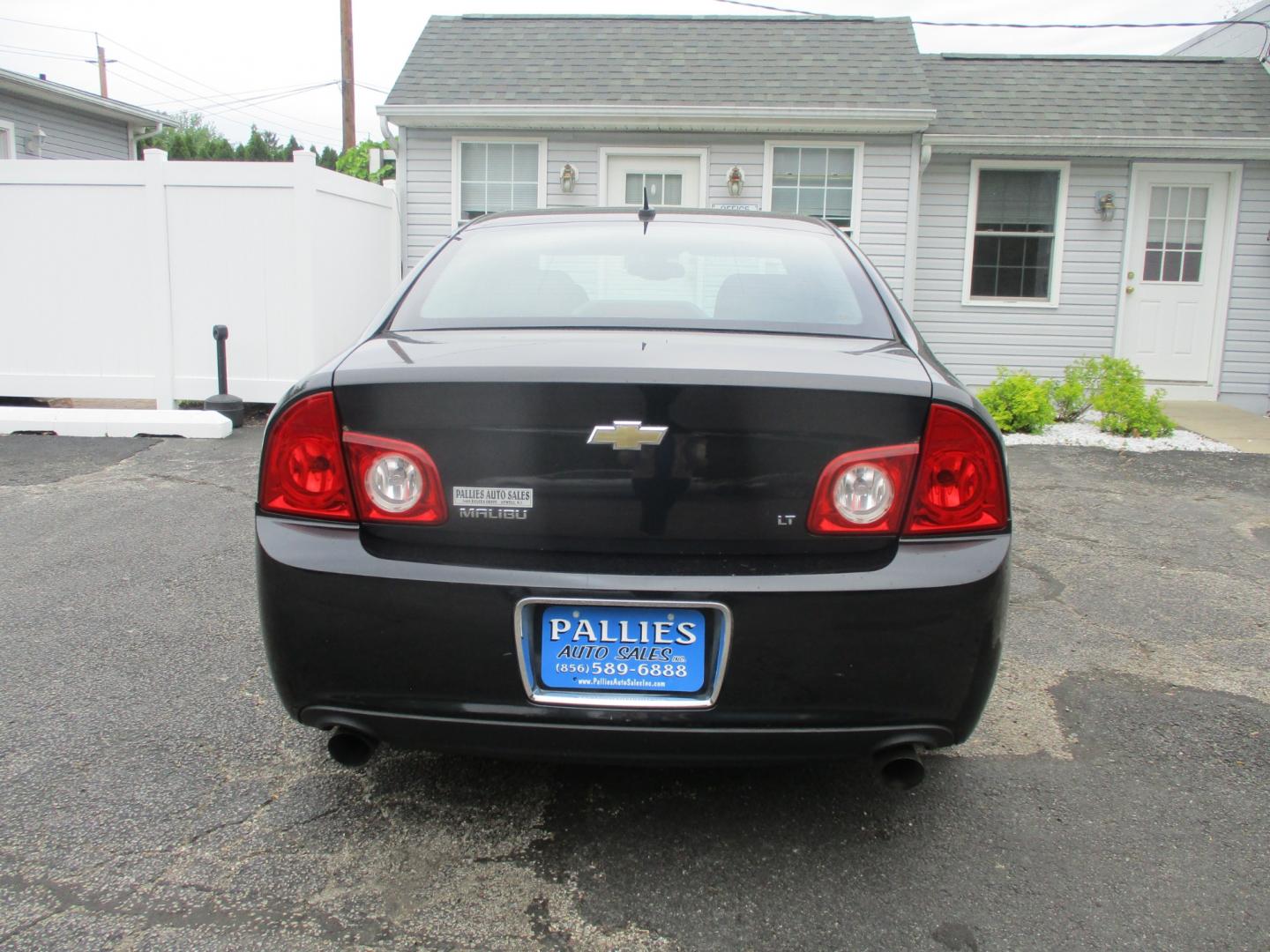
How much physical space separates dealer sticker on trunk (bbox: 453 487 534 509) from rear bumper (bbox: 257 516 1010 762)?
0.14 metres

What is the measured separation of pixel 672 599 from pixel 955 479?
2.16 feet

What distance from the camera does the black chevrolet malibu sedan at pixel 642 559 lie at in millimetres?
2105

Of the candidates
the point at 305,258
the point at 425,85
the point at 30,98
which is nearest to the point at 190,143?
the point at 30,98

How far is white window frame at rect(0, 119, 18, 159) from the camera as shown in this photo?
14.2 meters

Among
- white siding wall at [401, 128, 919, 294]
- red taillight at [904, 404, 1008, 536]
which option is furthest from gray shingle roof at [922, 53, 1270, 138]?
red taillight at [904, 404, 1008, 536]

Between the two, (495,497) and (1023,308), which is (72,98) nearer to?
(1023,308)

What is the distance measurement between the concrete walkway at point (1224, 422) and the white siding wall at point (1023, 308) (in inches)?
45.1

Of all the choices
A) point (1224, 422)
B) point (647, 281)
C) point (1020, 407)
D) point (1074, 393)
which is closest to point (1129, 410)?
point (1074, 393)

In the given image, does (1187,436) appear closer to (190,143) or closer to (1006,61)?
(1006,61)

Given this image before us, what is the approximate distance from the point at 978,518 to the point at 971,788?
36.6 inches

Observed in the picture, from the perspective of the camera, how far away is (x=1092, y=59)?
12.1 m

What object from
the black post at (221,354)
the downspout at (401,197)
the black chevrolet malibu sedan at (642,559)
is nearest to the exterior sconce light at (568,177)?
the downspout at (401,197)

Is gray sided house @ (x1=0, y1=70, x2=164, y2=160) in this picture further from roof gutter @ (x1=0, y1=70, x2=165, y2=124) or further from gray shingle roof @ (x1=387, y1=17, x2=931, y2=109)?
gray shingle roof @ (x1=387, y1=17, x2=931, y2=109)

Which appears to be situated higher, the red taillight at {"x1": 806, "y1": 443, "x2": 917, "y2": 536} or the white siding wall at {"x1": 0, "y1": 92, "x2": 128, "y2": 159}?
the white siding wall at {"x1": 0, "y1": 92, "x2": 128, "y2": 159}
